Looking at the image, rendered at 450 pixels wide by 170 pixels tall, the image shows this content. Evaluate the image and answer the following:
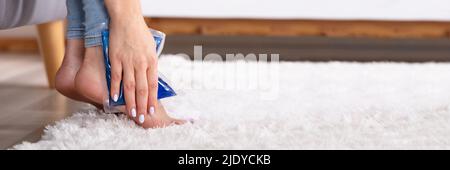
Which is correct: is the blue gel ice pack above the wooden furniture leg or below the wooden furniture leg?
above

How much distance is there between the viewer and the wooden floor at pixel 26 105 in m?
1.19

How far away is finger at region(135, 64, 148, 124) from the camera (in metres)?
1.05

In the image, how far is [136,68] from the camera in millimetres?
1051

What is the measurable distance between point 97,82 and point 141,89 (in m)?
0.10

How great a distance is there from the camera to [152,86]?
3.51ft

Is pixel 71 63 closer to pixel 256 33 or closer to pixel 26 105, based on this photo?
pixel 26 105

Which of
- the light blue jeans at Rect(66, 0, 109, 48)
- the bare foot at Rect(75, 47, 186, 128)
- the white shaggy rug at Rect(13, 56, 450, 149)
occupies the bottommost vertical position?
the white shaggy rug at Rect(13, 56, 450, 149)

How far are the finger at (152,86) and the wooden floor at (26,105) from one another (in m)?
0.21

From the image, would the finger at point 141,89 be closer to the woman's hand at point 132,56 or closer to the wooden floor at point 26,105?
the woman's hand at point 132,56

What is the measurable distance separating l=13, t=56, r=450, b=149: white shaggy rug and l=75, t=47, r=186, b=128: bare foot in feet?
0.09

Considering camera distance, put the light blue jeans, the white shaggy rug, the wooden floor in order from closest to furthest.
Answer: the white shaggy rug, the light blue jeans, the wooden floor
